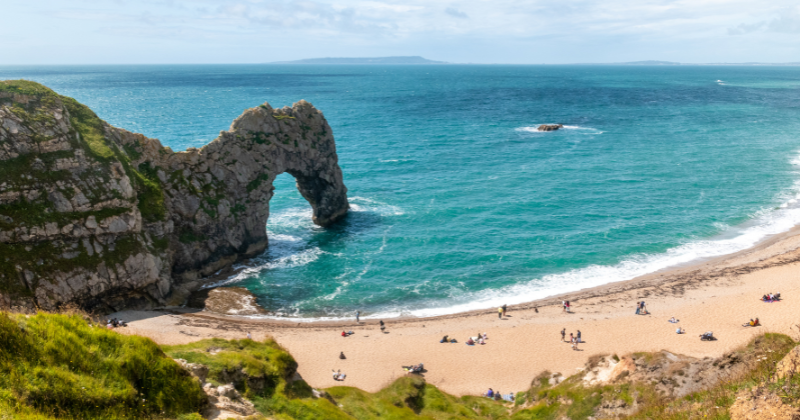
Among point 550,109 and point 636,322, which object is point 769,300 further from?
point 550,109

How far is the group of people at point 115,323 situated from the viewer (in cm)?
3448

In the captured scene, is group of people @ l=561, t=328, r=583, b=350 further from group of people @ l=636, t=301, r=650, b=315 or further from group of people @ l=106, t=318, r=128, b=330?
group of people @ l=106, t=318, r=128, b=330

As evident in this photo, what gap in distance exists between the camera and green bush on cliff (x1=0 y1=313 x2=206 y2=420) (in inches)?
460

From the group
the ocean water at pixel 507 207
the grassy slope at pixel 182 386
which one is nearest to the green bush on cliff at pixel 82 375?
the grassy slope at pixel 182 386

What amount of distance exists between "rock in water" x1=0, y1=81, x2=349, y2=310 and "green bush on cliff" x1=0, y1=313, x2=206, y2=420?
23861mm

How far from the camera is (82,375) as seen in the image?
13.1 meters

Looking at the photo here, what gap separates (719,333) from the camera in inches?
1463

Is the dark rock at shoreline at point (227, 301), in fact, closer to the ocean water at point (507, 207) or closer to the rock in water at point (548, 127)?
the ocean water at point (507, 207)

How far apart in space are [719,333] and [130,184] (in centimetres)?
5099

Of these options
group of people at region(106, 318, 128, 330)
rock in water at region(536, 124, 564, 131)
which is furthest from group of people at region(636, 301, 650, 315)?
rock in water at region(536, 124, 564, 131)

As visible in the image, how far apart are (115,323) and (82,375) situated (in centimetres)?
2532

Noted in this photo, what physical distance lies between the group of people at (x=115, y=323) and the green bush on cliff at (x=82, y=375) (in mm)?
22967

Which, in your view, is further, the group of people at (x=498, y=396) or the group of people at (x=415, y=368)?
the group of people at (x=415, y=368)

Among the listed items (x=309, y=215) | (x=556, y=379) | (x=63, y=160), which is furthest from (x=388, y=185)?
(x=556, y=379)
